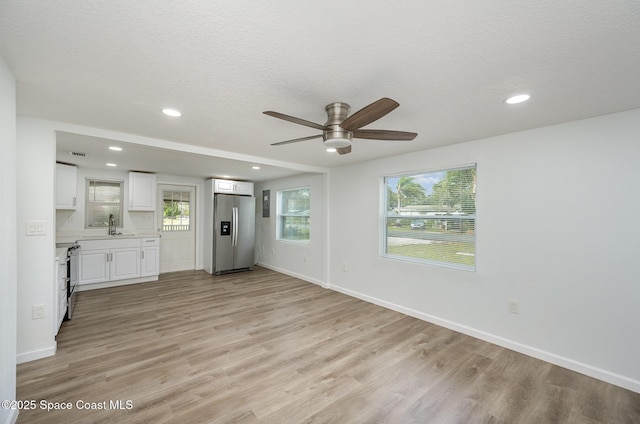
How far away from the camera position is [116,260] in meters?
4.70

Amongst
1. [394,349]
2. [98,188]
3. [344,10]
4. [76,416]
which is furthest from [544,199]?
[98,188]

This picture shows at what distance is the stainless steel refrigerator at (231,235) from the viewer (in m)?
5.84

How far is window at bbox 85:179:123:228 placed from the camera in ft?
16.8

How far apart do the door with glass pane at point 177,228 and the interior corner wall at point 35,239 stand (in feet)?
11.8

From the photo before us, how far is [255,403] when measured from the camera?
6.19 ft

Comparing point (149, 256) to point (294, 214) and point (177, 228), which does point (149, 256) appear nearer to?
point (177, 228)

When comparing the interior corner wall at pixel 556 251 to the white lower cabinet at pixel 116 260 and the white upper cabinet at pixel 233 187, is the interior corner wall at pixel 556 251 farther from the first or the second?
the white lower cabinet at pixel 116 260

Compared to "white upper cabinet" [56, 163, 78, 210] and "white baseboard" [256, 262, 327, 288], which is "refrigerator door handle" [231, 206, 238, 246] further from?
"white upper cabinet" [56, 163, 78, 210]

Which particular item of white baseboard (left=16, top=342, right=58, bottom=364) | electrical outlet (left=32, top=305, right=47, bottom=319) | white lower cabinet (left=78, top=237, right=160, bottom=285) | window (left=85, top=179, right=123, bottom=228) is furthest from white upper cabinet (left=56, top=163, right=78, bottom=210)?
white baseboard (left=16, top=342, right=58, bottom=364)

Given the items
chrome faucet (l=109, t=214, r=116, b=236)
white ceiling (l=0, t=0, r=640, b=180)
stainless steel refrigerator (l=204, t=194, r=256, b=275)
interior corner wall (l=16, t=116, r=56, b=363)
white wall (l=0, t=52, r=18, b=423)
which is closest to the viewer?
white ceiling (l=0, t=0, r=640, b=180)

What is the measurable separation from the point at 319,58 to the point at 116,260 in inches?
206

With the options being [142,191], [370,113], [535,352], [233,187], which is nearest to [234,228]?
[233,187]

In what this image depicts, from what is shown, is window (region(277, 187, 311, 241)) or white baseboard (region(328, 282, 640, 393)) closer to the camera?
white baseboard (region(328, 282, 640, 393))

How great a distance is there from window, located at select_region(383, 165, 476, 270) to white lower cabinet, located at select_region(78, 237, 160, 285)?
4.54 meters
